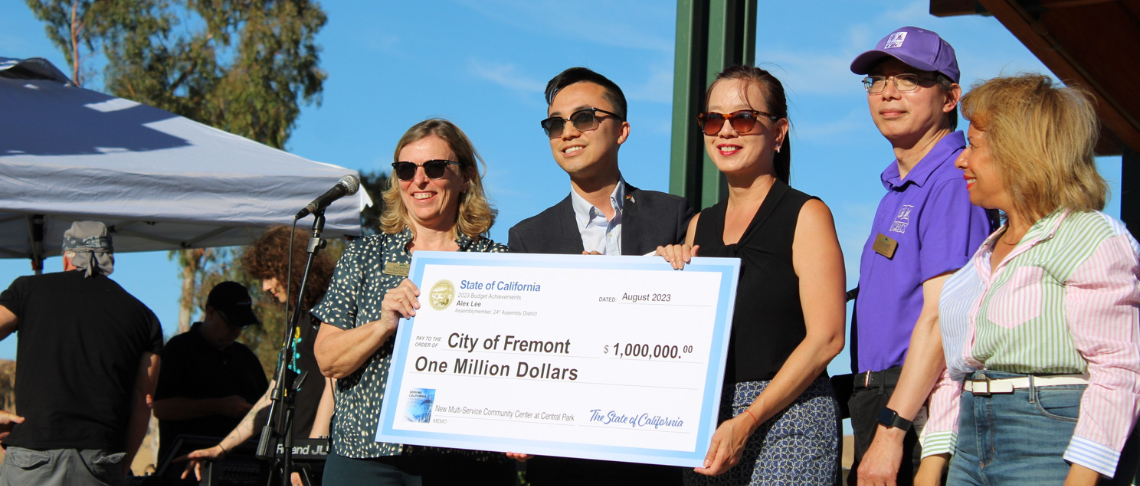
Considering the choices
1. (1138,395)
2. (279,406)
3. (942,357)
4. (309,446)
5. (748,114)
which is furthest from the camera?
(309,446)

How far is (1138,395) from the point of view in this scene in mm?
2041

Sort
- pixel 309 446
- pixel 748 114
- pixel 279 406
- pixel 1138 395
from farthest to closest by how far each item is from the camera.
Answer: pixel 309 446
pixel 279 406
pixel 748 114
pixel 1138 395

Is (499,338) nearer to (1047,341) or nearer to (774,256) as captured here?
(774,256)

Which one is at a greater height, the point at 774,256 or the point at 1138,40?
the point at 1138,40

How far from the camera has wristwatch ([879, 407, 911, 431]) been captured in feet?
8.04

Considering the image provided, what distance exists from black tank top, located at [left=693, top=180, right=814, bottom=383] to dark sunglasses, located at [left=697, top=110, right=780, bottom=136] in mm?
216

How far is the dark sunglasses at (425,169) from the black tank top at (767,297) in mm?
1105

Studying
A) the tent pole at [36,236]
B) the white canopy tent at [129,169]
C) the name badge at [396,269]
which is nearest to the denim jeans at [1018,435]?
the name badge at [396,269]

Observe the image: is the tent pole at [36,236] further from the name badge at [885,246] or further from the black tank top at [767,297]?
the name badge at [885,246]

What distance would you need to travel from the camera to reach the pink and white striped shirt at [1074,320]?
2020 mm

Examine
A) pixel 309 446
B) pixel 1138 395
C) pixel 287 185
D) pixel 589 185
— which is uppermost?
pixel 287 185

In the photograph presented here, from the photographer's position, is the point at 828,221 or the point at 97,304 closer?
the point at 828,221

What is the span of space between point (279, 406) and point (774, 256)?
6.28ft

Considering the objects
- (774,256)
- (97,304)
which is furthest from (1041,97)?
(97,304)
